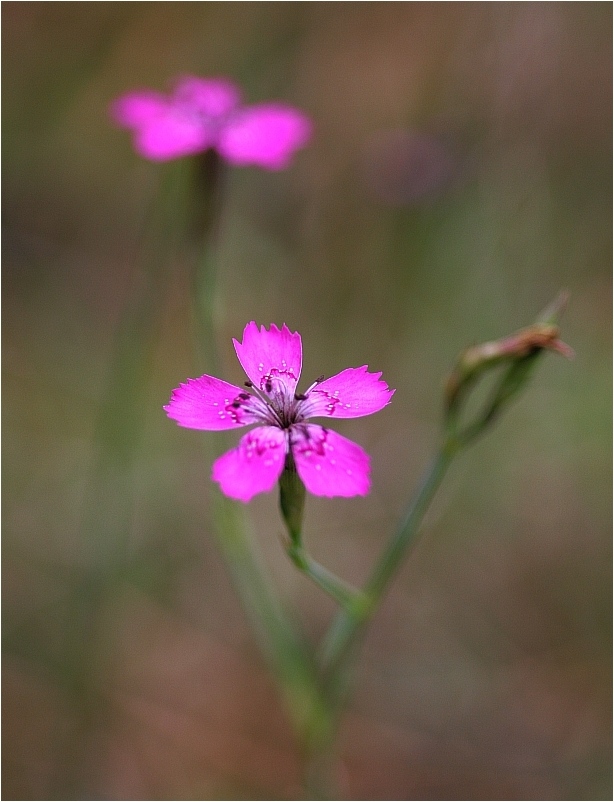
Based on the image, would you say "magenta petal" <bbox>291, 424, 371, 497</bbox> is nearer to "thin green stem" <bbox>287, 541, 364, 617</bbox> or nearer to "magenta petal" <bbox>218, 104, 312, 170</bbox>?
"thin green stem" <bbox>287, 541, 364, 617</bbox>

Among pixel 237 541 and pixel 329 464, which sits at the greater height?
pixel 329 464

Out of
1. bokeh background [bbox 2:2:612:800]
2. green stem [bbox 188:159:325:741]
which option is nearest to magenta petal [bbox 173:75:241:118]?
green stem [bbox 188:159:325:741]

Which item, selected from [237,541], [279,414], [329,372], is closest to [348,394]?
[279,414]

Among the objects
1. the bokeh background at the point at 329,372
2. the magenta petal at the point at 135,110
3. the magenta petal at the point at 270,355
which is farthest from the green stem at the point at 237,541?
the bokeh background at the point at 329,372

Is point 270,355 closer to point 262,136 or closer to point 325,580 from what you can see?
point 325,580

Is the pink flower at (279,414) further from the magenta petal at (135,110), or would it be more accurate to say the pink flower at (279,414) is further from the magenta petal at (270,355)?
the magenta petal at (135,110)

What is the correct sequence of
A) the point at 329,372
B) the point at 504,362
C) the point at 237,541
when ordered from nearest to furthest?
the point at 504,362 < the point at 237,541 < the point at 329,372

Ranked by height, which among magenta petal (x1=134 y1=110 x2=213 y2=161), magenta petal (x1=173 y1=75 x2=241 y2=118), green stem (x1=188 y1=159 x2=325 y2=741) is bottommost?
green stem (x1=188 y1=159 x2=325 y2=741)
